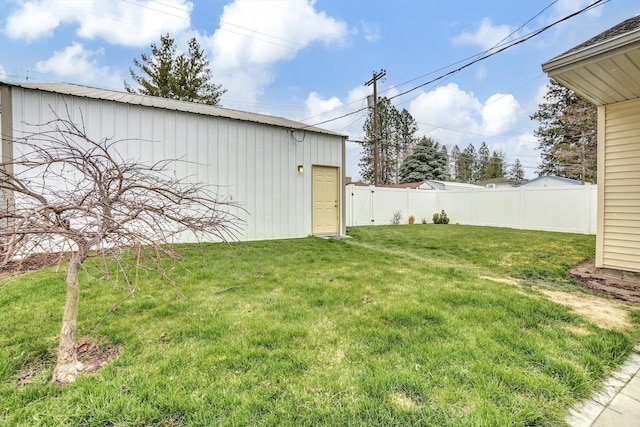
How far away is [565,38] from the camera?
6.91m

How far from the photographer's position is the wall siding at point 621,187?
4168mm

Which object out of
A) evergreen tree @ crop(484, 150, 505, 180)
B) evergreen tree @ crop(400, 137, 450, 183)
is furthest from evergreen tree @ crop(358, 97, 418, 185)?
evergreen tree @ crop(484, 150, 505, 180)

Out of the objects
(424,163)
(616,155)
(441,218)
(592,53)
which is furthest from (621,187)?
(424,163)

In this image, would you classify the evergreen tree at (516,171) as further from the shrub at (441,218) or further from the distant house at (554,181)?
the shrub at (441,218)

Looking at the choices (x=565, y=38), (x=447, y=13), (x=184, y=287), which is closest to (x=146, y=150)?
(x=184, y=287)

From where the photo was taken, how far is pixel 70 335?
1.90 m

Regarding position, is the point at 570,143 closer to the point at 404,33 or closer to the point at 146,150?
the point at 404,33

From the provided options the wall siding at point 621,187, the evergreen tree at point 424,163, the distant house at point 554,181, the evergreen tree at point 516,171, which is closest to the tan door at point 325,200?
the wall siding at point 621,187

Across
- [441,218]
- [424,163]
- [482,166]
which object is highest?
[482,166]

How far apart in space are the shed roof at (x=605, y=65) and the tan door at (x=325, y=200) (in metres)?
5.65

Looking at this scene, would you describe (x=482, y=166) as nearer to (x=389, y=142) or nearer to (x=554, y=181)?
(x=389, y=142)

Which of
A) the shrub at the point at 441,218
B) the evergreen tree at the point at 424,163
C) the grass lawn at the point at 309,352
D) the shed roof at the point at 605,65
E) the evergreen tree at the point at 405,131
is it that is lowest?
the grass lawn at the point at 309,352

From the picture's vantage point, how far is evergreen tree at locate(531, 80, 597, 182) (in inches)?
643

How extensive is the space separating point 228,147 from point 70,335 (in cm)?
578
